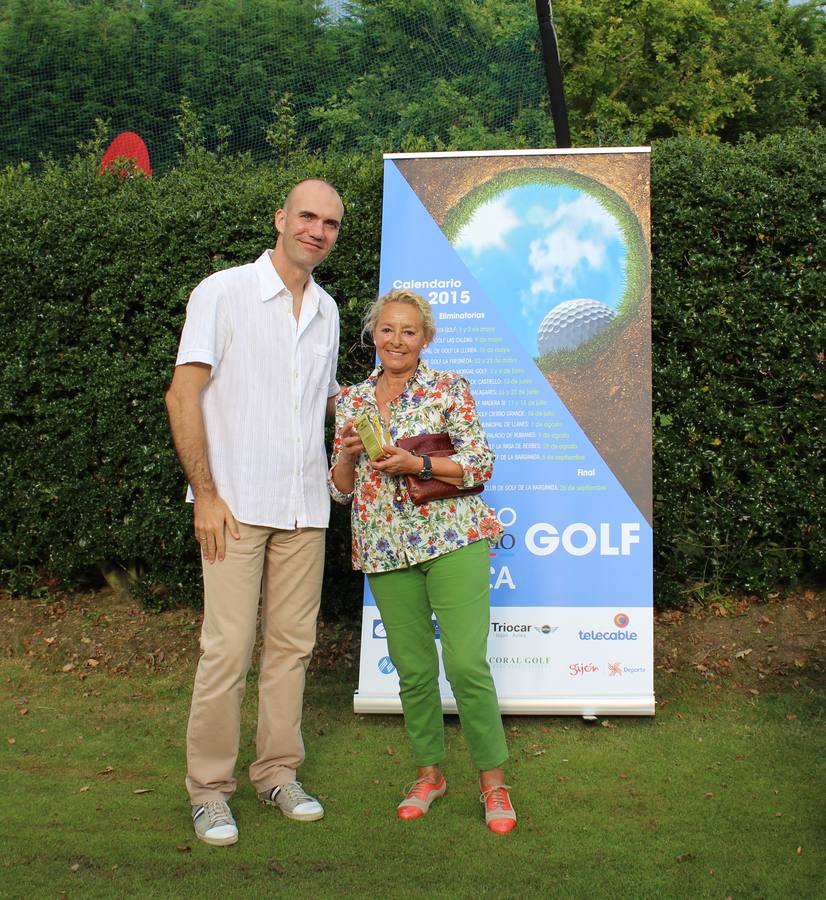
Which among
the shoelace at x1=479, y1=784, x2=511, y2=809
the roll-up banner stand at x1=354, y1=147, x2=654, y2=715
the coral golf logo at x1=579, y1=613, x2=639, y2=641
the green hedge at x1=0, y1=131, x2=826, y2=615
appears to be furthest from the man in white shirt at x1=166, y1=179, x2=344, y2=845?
the green hedge at x1=0, y1=131, x2=826, y2=615

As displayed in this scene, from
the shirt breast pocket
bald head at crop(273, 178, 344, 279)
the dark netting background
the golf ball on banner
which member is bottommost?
the shirt breast pocket

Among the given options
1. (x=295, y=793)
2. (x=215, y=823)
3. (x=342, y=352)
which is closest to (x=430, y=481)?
(x=295, y=793)

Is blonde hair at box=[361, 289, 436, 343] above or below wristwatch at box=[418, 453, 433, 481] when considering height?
above

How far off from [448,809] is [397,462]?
1.28m

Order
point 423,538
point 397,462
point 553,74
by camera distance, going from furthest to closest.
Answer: point 553,74 → point 423,538 → point 397,462

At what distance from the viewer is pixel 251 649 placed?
3.43 meters

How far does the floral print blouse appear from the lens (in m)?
3.31

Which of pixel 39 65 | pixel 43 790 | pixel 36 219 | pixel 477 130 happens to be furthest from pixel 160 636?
pixel 39 65

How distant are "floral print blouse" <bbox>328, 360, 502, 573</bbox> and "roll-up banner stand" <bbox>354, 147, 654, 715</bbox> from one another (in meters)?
1.02

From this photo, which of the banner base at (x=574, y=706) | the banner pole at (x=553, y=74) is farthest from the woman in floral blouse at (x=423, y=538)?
the banner pole at (x=553, y=74)

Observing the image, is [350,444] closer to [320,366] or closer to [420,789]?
[320,366]

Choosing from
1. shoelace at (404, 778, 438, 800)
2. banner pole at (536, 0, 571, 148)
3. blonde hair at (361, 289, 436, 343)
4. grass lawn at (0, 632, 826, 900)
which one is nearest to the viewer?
grass lawn at (0, 632, 826, 900)

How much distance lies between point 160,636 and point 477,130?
4.72m

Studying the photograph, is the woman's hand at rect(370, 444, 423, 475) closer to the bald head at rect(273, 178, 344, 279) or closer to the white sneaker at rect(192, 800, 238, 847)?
Result: the bald head at rect(273, 178, 344, 279)
